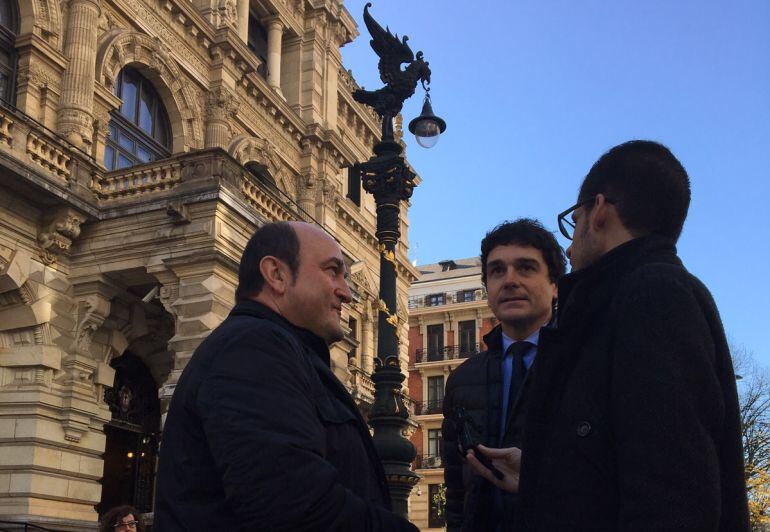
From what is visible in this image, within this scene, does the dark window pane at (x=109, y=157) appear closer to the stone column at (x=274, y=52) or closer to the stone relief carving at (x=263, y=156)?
the stone relief carving at (x=263, y=156)

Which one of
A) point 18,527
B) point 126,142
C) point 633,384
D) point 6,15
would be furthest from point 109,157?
point 633,384

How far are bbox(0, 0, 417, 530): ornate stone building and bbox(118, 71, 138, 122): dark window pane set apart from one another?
0.12 feet

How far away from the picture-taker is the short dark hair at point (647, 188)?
257 centimetres

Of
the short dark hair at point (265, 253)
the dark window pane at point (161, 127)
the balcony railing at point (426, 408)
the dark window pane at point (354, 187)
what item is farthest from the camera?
the balcony railing at point (426, 408)

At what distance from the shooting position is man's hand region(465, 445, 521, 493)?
9.23ft

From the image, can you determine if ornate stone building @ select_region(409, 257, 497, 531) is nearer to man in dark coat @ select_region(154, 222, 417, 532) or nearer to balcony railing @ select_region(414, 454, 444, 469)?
balcony railing @ select_region(414, 454, 444, 469)

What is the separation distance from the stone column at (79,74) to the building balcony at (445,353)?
33527 millimetres

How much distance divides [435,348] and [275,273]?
153ft

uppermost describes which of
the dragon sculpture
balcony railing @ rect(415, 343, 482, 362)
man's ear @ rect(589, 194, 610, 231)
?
balcony railing @ rect(415, 343, 482, 362)

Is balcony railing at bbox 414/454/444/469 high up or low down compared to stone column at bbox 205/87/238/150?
down

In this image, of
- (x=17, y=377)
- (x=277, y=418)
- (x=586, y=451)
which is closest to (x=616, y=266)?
(x=586, y=451)

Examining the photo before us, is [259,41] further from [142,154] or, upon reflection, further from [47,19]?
[47,19]

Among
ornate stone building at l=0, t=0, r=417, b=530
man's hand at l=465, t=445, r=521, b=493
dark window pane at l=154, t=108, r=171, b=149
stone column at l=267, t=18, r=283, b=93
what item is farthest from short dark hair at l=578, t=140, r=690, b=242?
stone column at l=267, t=18, r=283, b=93

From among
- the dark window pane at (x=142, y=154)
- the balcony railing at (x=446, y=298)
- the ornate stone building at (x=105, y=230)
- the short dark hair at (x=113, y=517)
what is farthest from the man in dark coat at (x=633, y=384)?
the balcony railing at (x=446, y=298)
